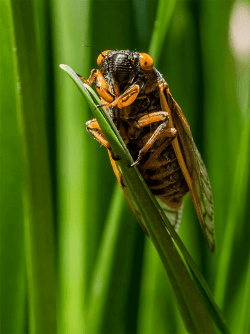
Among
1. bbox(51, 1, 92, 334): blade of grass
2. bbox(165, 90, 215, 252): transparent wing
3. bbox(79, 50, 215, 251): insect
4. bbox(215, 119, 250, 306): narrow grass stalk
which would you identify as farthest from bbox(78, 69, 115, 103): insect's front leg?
bbox(215, 119, 250, 306): narrow grass stalk

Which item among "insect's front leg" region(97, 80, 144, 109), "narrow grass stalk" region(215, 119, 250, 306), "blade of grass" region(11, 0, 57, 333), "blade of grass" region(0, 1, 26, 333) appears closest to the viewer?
"blade of grass" region(11, 0, 57, 333)

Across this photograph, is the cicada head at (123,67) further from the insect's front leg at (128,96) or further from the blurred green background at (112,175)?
the blurred green background at (112,175)

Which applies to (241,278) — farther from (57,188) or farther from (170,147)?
(57,188)

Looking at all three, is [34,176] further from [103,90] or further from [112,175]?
[112,175]

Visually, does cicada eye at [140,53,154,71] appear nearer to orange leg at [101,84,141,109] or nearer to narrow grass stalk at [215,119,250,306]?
orange leg at [101,84,141,109]

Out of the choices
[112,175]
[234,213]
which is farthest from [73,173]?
[234,213]

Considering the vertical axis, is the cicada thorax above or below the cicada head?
below
